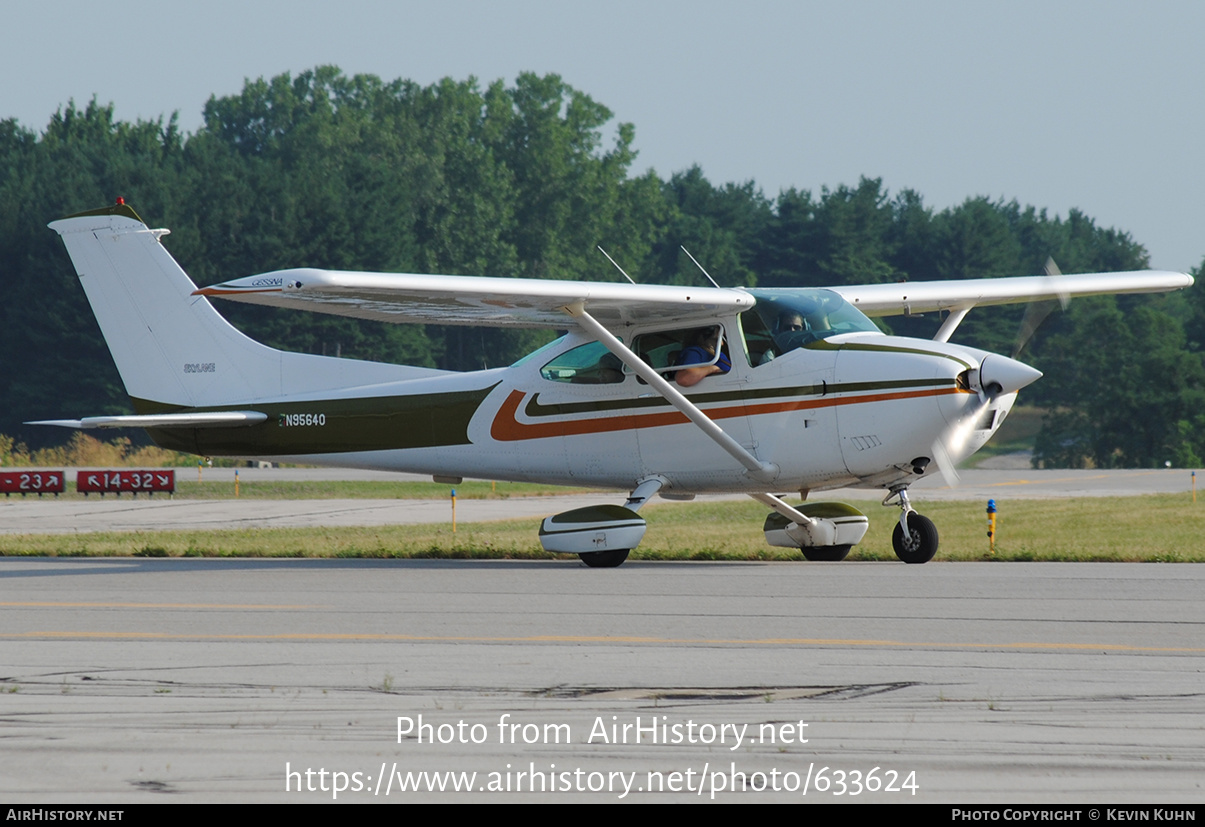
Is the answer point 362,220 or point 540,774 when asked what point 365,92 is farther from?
point 540,774

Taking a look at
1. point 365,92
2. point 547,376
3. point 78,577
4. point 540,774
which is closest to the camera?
point 540,774

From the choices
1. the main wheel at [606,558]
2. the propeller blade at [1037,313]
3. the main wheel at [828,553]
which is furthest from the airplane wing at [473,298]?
the propeller blade at [1037,313]

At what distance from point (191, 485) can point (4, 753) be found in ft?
103

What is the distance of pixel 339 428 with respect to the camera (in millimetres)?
14938

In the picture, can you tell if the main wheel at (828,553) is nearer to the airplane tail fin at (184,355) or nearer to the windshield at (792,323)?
the windshield at (792,323)

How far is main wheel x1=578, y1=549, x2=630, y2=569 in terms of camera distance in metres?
13.1

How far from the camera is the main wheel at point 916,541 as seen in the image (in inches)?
513

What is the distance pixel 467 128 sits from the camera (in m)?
78.6

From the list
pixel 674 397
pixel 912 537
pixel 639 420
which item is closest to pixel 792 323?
pixel 674 397

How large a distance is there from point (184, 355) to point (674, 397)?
6.12 metres

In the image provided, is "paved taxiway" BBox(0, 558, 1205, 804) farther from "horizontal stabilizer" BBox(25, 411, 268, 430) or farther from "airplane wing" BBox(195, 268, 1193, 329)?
"horizontal stabilizer" BBox(25, 411, 268, 430)

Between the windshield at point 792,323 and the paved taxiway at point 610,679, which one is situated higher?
the windshield at point 792,323

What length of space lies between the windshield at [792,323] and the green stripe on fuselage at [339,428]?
327 cm

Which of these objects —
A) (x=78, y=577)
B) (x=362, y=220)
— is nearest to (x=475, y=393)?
(x=78, y=577)
